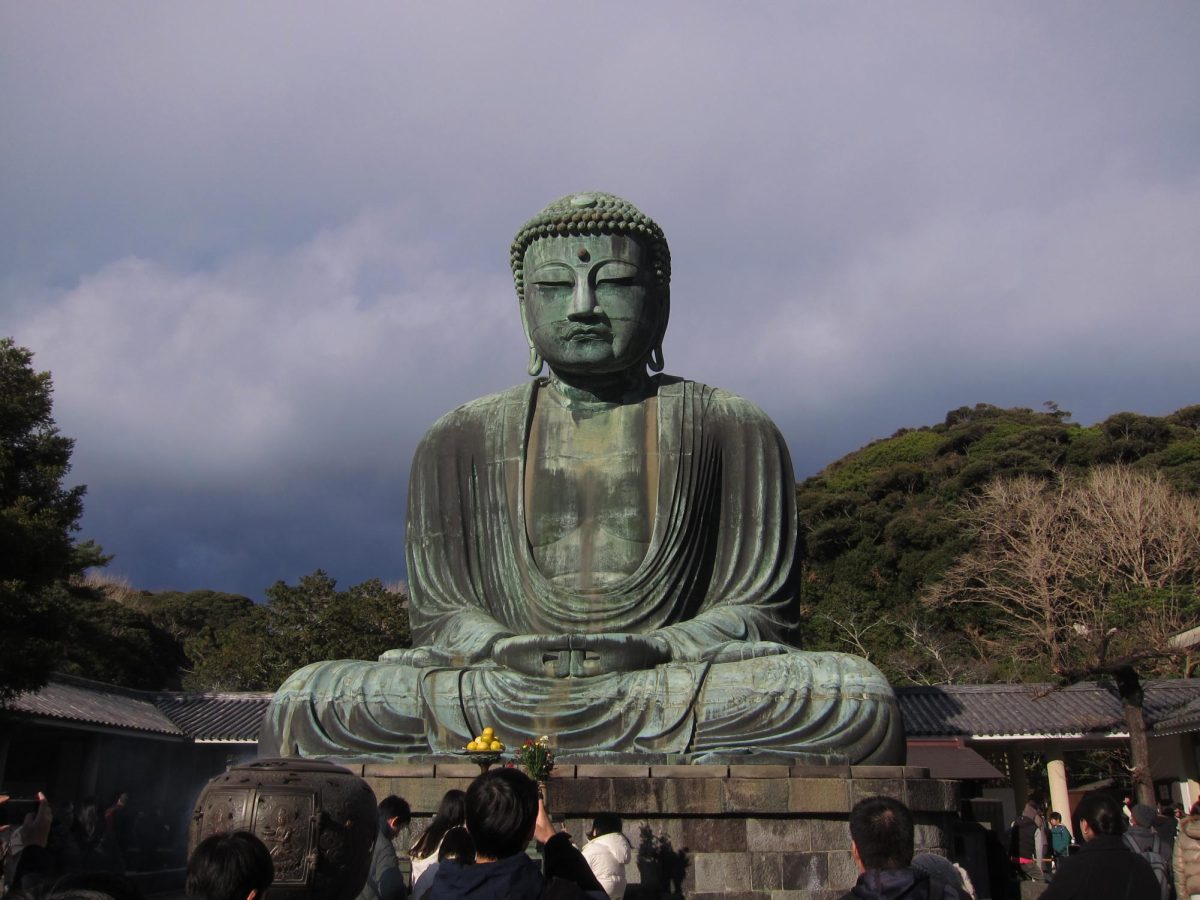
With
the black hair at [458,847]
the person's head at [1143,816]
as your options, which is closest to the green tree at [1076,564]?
the person's head at [1143,816]

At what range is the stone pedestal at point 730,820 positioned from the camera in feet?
19.4

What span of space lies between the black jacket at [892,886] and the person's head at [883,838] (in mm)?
48

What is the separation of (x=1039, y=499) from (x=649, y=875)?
92.9 feet

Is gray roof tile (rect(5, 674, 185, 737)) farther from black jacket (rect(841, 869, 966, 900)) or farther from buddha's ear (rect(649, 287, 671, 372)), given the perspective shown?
black jacket (rect(841, 869, 966, 900))

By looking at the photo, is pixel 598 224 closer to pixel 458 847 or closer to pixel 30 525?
pixel 458 847

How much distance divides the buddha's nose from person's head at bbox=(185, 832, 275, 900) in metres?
6.50

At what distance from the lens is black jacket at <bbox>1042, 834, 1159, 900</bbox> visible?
3660 mm

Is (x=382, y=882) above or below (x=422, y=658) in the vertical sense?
below

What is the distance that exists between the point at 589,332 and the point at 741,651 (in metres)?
2.74

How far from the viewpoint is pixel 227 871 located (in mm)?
2322

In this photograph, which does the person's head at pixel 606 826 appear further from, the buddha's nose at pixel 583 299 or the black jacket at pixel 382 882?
the buddha's nose at pixel 583 299

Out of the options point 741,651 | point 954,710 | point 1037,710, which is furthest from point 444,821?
point 1037,710

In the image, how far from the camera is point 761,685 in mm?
6949

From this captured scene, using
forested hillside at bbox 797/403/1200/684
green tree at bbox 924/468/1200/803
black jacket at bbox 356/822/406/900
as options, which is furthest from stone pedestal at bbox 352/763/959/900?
forested hillside at bbox 797/403/1200/684
